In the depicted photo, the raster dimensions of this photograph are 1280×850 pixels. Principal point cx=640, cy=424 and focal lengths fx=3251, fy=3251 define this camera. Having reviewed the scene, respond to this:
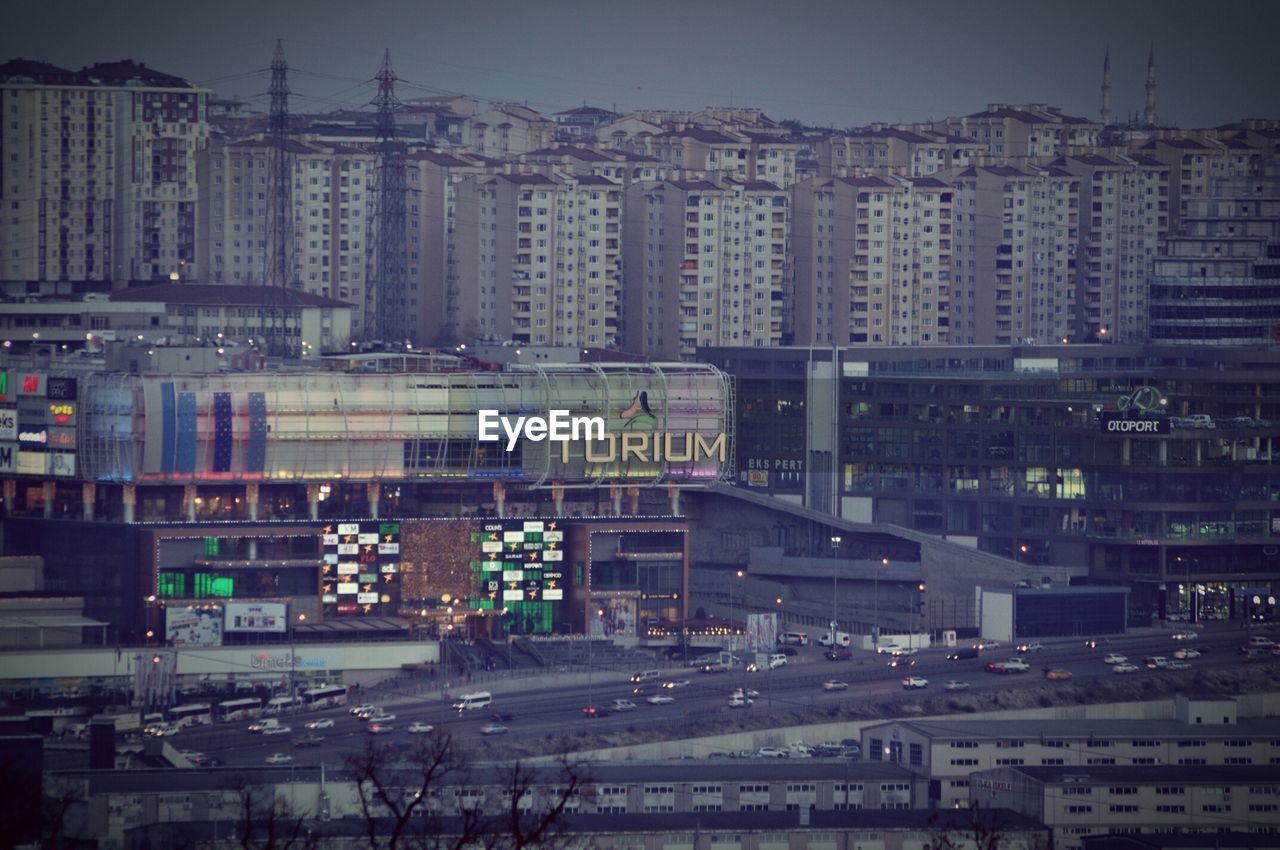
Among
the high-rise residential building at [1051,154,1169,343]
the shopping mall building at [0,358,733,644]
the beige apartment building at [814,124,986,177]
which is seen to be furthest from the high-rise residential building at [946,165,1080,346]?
the shopping mall building at [0,358,733,644]

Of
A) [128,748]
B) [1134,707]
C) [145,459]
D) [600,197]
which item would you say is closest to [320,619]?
[145,459]

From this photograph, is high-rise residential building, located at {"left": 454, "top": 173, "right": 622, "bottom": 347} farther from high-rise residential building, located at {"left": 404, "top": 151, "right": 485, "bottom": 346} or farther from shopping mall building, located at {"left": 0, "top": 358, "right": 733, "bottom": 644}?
shopping mall building, located at {"left": 0, "top": 358, "right": 733, "bottom": 644}

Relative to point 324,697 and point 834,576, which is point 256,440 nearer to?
point 324,697

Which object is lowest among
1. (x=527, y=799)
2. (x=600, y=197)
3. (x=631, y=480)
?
(x=527, y=799)

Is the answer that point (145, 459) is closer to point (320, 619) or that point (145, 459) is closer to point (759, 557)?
point (320, 619)

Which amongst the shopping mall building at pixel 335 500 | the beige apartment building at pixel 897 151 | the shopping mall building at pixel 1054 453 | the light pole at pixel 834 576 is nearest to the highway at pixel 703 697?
the light pole at pixel 834 576

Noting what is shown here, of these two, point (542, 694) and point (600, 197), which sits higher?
point (600, 197)
